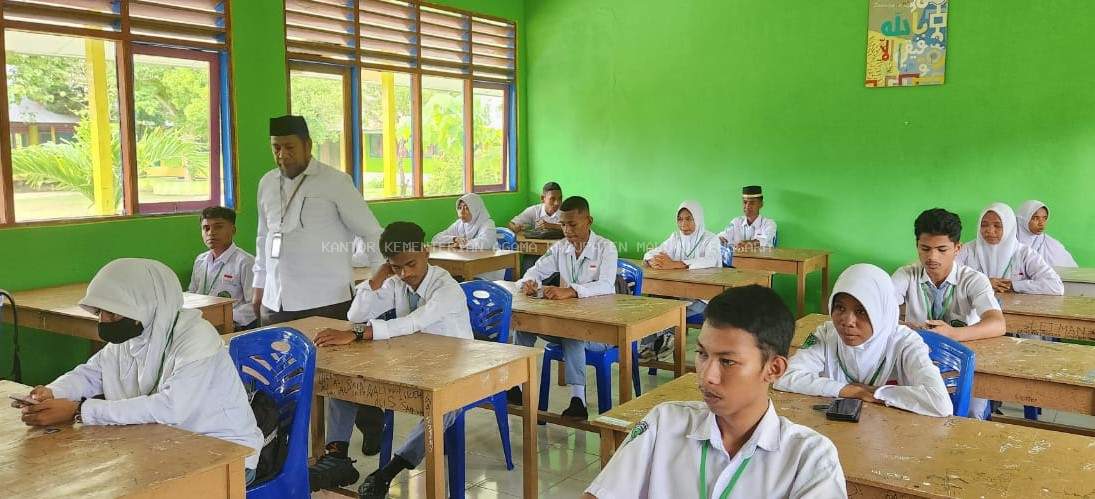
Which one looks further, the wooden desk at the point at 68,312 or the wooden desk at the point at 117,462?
the wooden desk at the point at 68,312

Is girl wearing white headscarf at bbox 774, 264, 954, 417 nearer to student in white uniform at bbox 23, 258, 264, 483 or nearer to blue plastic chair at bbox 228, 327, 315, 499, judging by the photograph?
blue plastic chair at bbox 228, 327, 315, 499

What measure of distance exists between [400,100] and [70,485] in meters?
5.67

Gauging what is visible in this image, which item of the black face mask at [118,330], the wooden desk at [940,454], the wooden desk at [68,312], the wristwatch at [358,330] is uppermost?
the black face mask at [118,330]

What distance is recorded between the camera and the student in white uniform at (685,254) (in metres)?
5.54

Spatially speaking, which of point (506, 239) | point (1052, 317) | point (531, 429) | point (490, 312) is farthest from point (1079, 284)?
point (506, 239)

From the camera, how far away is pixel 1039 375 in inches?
108

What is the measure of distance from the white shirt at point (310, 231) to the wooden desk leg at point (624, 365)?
3.97 ft

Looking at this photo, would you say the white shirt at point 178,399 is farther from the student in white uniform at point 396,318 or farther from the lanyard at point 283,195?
the lanyard at point 283,195

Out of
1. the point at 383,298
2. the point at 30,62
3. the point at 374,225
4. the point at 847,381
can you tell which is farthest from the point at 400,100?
the point at 847,381

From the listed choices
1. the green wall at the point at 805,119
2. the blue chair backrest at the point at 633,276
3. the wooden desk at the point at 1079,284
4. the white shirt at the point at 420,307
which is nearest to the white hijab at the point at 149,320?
the white shirt at the point at 420,307

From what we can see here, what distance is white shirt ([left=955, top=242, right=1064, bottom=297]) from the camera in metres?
4.36

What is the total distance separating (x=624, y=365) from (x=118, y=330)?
2161mm

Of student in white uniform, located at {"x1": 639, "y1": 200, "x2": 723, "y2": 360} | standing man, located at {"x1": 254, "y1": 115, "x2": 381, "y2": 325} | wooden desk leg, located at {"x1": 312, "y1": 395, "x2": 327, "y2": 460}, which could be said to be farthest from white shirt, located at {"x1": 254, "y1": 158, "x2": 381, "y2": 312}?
student in white uniform, located at {"x1": 639, "y1": 200, "x2": 723, "y2": 360}

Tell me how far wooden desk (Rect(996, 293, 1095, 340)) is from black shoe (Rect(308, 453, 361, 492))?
3025 mm
